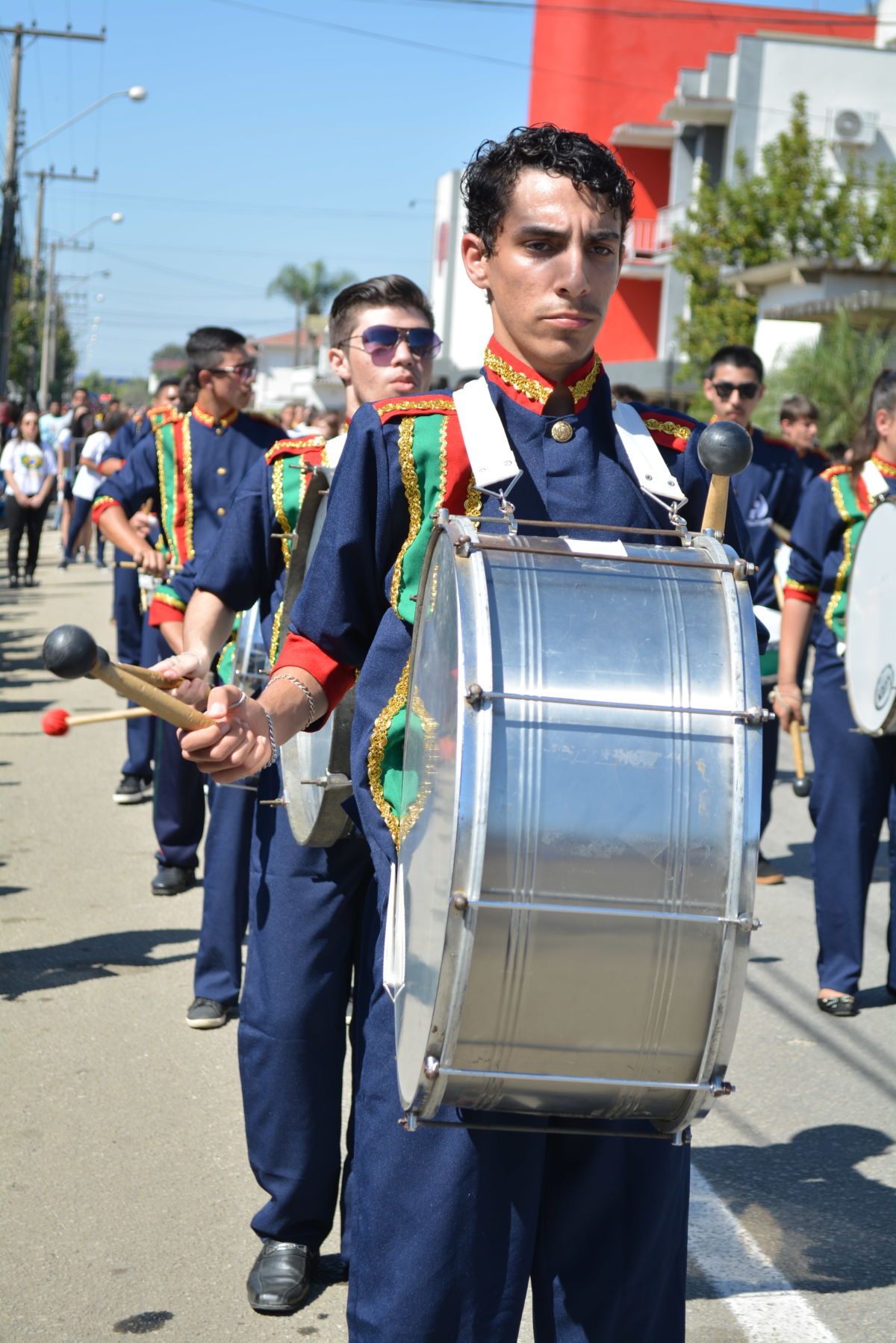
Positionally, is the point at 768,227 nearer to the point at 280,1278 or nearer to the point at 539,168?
the point at 280,1278

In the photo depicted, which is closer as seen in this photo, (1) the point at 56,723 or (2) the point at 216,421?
(1) the point at 56,723

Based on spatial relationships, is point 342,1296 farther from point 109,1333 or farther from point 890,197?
point 890,197

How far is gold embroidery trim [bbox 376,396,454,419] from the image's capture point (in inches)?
93.4

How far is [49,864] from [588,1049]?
541 cm

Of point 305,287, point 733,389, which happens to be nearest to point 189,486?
point 733,389

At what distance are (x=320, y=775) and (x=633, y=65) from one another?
42203mm

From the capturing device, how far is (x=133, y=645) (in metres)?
8.60

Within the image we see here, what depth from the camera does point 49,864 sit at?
699 centimetres

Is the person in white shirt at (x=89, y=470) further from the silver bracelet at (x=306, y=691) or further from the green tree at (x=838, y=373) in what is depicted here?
the silver bracelet at (x=306, y=691)

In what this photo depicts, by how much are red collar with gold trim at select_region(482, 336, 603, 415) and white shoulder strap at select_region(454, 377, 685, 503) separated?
31mm

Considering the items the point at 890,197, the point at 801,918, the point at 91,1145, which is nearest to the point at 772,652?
the point at 801,918

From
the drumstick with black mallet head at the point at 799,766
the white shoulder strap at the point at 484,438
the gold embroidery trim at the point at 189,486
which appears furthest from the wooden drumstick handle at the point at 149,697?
the gold embroidery trim at the point at 189,486

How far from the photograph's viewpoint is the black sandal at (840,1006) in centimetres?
536

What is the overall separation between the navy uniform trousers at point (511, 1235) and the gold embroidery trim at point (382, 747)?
1.31ft
